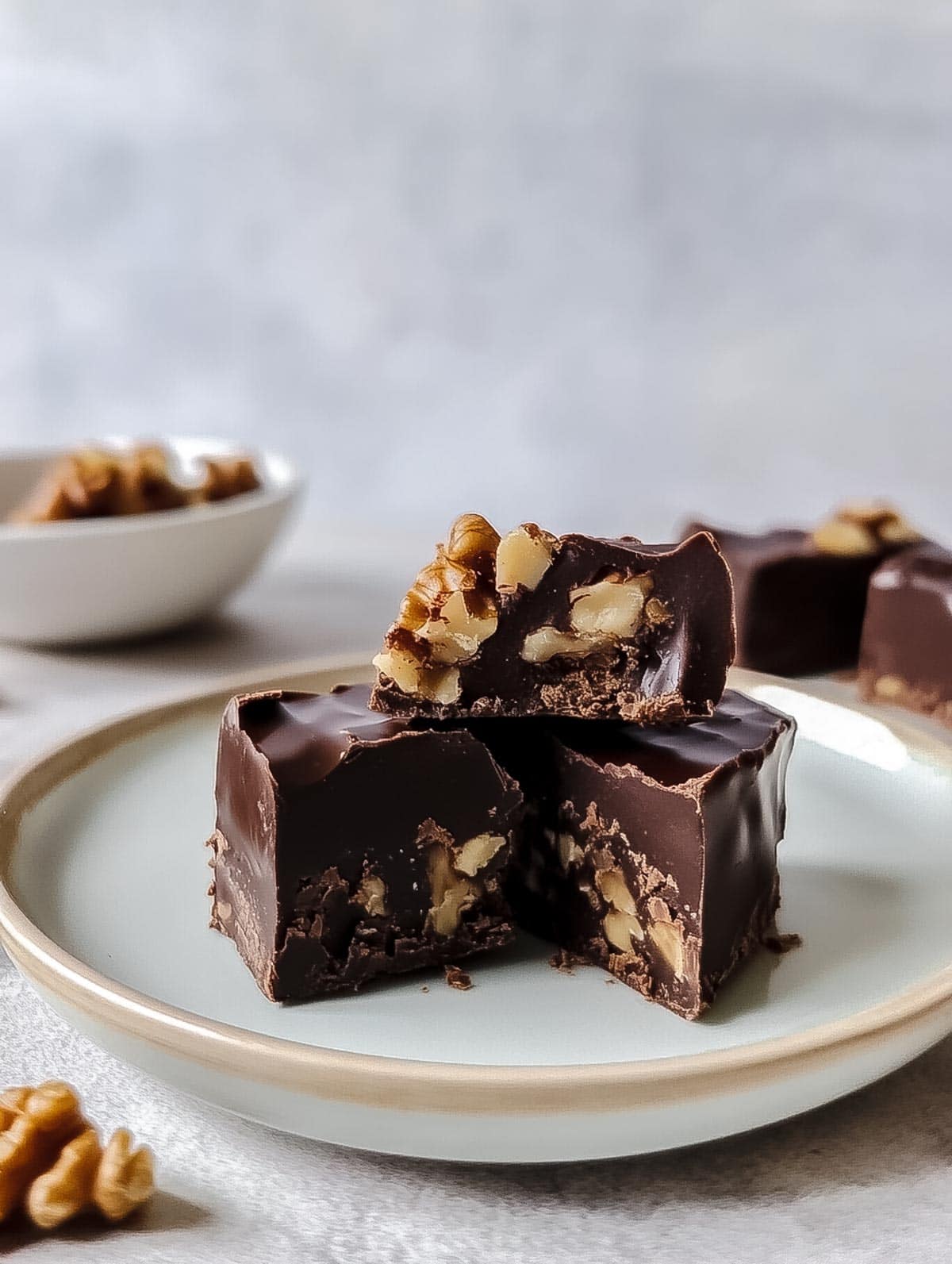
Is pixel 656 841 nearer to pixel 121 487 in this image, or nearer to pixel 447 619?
pixel 447 619

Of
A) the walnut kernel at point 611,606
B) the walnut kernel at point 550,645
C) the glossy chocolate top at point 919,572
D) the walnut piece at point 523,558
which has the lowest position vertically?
the glossy chocolate top at point 919,572

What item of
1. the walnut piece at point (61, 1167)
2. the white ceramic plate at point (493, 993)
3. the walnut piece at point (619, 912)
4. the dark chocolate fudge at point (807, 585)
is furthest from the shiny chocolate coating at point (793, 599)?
the walnut piece at point (61, 1167)

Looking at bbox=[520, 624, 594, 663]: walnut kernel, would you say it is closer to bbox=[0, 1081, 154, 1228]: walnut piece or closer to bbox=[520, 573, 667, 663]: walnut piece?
bbox=[520, 573, 667, 663]: walnut piece

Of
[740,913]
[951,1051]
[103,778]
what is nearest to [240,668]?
[103,778]

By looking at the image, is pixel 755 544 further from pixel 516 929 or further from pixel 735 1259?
pixel 735 1259

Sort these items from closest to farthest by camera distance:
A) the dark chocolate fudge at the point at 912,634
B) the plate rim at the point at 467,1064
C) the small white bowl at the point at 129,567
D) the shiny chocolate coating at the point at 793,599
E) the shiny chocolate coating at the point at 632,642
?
the plate rim at the point at 467,1064 → the shiny chocolate coating at the point at 632,642 → the dark chocolate fudge at the point at 912,634 → the small white bowl at the point at 129,567 → the shiny chocolate coating at the point at 793,599

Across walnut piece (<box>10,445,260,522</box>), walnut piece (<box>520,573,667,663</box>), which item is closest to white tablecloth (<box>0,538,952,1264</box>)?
walnut piece (<box>520,573,667,663</box>)

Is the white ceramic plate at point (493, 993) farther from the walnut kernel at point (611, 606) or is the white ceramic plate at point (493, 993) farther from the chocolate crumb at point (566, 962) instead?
the walnut kernel at point (611, 606)
